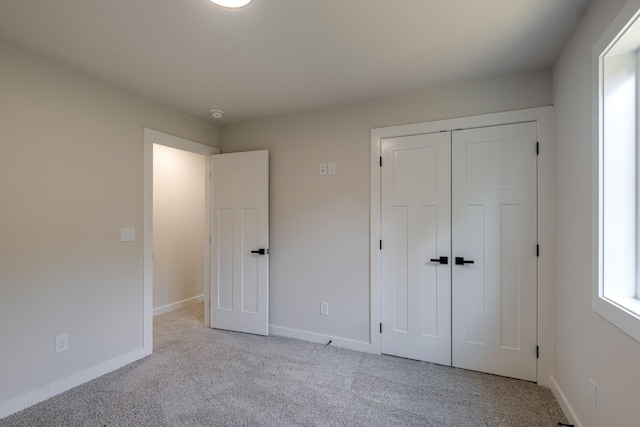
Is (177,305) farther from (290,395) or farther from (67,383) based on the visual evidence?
(290,395)

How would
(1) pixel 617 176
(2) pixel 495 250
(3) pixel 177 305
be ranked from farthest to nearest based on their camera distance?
(3) pixel 177 305 → (2) pixel 495 250 → (1) pixel 617 176

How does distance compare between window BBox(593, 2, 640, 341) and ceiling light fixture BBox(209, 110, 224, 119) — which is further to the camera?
ceiling light fixture BBox(209, 110, 224, 119)

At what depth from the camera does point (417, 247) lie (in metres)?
2.65

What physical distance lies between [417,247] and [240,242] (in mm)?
1913

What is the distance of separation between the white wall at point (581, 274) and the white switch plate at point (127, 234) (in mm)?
3312

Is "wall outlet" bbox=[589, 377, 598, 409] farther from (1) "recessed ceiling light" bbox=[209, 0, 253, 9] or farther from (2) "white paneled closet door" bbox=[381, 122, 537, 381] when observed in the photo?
(1) "recessed ceiling light" bbox=[209, 0, 253, 9]

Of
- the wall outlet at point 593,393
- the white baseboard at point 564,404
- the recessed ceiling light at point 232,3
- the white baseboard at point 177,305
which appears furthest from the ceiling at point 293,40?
the white baseboard at point 177,305

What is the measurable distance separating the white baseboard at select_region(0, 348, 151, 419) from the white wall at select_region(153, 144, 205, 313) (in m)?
1.39

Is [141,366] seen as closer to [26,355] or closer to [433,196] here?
[26,355]

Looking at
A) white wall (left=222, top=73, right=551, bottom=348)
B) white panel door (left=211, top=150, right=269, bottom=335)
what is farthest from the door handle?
white panel door (left=211, top=150, right=269, bottom=335)

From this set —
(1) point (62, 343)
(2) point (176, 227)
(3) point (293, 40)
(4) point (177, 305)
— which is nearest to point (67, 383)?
(1) point (62, 343)

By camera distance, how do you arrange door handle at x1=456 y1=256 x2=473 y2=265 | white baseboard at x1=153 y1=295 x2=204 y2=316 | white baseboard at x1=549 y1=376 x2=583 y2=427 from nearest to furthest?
white baseboard at x1=549 y1=376 x2=583 y2=427 < door handle at x1=456 y1=256 x2=473 y2=265 < white baseboard at x1=153 y1=295 x2=204 y2=316

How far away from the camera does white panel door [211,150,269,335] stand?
3260 mm

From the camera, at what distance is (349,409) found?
1.98 metres
